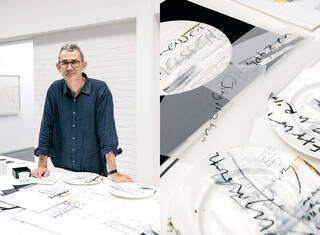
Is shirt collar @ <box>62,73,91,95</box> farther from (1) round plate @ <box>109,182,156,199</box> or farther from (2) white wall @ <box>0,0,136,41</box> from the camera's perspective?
(2) white wall @ <box>0,0,136,41</box>

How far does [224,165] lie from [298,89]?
8.5 inches

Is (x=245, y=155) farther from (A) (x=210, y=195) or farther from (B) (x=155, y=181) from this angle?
(B) (x=155, y=181)

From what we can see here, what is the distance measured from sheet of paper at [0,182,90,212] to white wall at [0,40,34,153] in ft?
14.3

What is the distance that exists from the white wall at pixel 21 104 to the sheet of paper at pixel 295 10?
18.1ft

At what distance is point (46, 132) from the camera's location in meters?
1.94

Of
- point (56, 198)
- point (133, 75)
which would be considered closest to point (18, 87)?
point (133, 75)

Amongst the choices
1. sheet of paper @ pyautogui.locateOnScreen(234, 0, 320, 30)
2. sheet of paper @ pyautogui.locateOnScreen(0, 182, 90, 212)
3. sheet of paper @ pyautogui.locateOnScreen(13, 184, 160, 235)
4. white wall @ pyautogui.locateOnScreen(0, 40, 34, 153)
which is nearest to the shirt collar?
sheet of paper @ pyautogui.locateOnScreen(0, 182, 90, 212)

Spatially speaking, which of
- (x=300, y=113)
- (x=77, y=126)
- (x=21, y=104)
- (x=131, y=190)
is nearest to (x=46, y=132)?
(x=77, y=126)

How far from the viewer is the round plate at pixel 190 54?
0.56 meters

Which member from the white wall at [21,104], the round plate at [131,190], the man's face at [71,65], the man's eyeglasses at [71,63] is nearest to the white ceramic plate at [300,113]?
the round plate at [131,190]

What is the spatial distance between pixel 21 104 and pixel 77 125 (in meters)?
4.01

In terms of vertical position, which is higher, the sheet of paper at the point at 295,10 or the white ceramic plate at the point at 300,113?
the sheet of paper at the point at 295,10

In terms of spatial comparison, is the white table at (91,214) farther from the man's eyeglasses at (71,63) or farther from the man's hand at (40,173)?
the man's eyeglasses at (71,63)

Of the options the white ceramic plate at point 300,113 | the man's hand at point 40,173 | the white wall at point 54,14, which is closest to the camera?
the white ceramic plate at point 300,113
